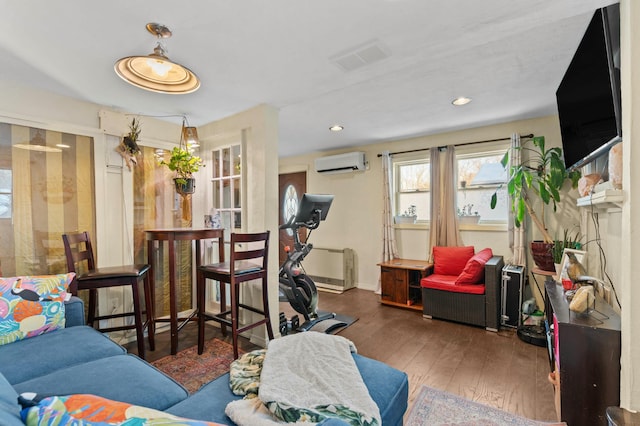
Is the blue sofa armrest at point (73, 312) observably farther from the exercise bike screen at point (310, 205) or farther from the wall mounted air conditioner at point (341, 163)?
the wall mounted air conditioner at point (341, 163)

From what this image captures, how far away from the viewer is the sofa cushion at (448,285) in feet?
10.1

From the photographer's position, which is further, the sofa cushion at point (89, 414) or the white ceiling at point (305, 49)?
the white ceiling at point (305, 49)

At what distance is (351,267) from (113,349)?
3.54 meters

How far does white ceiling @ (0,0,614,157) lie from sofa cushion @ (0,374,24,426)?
158 centimetres

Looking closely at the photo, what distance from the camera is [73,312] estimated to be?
5.91 feet

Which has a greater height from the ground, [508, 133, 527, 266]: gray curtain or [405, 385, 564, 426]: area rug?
[508, 133, 527, 266]: gray curtain

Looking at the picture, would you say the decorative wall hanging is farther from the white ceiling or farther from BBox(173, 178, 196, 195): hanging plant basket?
BBox(173, 178, 196, 195): hanging plant basket

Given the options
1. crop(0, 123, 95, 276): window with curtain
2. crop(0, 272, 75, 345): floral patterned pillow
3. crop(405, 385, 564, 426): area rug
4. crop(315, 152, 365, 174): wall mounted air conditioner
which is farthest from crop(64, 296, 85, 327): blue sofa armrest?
crop(315, 152, 365, 174): wall mounted air conditioner

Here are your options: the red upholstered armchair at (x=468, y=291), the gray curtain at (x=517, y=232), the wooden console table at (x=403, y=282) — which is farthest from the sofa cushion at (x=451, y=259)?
the gray curtain at (x=517, y=232)

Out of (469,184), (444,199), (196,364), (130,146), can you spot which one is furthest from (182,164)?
(469,184)

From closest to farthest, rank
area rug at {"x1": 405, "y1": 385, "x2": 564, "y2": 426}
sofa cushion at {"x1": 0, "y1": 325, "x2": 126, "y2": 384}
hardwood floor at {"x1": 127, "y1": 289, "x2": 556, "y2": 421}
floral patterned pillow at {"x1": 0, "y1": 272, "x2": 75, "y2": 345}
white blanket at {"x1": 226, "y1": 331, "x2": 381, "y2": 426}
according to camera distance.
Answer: white blanket at {"x1": 226, "y1": 331, "x2": 381, "y2": 426} → sofa cushion at {"x1": 0, "y1": 325, "x2": 126, "y2": 384} → floral patterned pillow at {"x1": 0, "y1": 272, "x2": 75, "y2": 345} → area rug at {"x1": 405, "y1": 385, "x2": 564, "y2": 426} → hardwood floor at {"x1": 127, "y1": 289, "x2": 556, "y2": 421}

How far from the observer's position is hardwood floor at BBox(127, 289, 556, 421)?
1951 millimetres

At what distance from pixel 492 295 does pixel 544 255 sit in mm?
612

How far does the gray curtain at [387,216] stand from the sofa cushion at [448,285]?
77 cm
